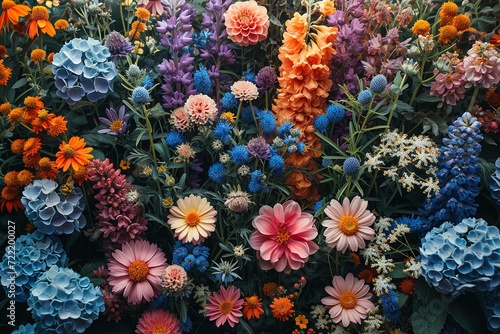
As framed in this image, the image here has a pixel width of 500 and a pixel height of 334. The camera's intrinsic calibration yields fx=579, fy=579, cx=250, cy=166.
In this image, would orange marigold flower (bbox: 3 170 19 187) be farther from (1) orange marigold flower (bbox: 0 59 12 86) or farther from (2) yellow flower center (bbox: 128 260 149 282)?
(2) yellow flower center (bbox: 128 260 149 282)

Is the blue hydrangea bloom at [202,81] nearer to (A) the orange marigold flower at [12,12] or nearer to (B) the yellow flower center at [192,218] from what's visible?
(B) the yellow flower center at [192,218]

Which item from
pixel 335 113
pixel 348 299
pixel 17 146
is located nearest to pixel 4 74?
pixel 17 146

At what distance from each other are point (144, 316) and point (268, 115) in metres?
0.68

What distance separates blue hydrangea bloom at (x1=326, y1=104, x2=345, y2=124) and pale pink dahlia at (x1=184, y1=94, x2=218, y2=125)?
331mm

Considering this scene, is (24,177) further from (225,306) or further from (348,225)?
(348,225)

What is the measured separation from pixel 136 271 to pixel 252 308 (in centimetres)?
34

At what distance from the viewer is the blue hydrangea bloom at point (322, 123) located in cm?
168

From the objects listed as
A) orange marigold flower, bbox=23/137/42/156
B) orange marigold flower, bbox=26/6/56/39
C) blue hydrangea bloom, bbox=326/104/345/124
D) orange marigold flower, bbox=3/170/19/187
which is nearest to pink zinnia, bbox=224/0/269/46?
blue hydrangea bloom, bbox=326/104/345/124

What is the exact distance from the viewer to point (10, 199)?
5.56 ft

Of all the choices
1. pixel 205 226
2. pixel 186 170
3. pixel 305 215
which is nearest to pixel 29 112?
pixel 186 170

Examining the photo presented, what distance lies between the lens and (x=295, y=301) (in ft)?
5.56

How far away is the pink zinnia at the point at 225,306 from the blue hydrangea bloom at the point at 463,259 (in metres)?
0.52

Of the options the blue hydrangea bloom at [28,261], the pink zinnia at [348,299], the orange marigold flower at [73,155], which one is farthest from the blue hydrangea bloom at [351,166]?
the blue hydrangea bloom at [28,261]

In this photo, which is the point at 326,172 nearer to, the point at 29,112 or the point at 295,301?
the point at 295,301
